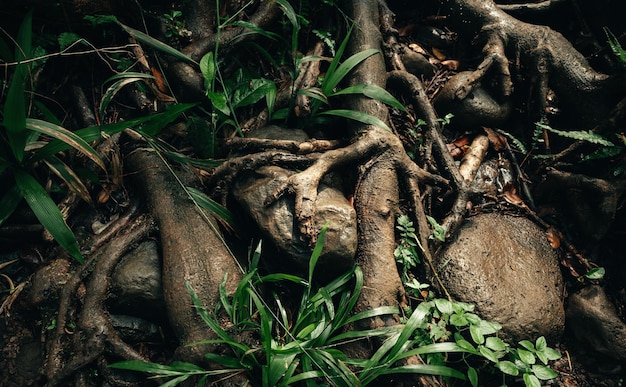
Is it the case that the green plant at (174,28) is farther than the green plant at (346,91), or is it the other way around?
the green plant at (174,28)

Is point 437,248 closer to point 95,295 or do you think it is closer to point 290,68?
point 290,68

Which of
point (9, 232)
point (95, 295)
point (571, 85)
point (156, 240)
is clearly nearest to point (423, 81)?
point (571, 85)

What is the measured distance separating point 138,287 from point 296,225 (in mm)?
1245

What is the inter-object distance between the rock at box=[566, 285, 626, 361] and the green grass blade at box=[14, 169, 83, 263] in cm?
362

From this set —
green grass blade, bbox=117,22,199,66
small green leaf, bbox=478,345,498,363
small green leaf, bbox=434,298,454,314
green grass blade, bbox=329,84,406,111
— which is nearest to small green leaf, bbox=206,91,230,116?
green grass blade, bbox=117,22,199,66

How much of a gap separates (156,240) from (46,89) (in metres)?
1.61

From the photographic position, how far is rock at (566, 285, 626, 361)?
2.79 metres

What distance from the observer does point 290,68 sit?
359 centimetres

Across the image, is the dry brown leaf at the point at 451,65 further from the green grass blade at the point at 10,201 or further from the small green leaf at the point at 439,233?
the green grass blade at the point at 10,201

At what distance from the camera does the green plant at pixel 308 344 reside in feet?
7.59

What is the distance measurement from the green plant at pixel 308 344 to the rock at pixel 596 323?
4.11 feet

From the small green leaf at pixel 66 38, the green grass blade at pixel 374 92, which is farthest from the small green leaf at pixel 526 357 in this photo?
the small green leaf at pixel 66 38

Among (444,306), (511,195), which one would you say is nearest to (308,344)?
(444,306)

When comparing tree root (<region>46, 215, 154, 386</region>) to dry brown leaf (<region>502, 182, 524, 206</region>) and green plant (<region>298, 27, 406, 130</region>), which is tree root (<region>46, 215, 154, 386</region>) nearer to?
green plant (<region>298, 27, 406, 130</region>)
